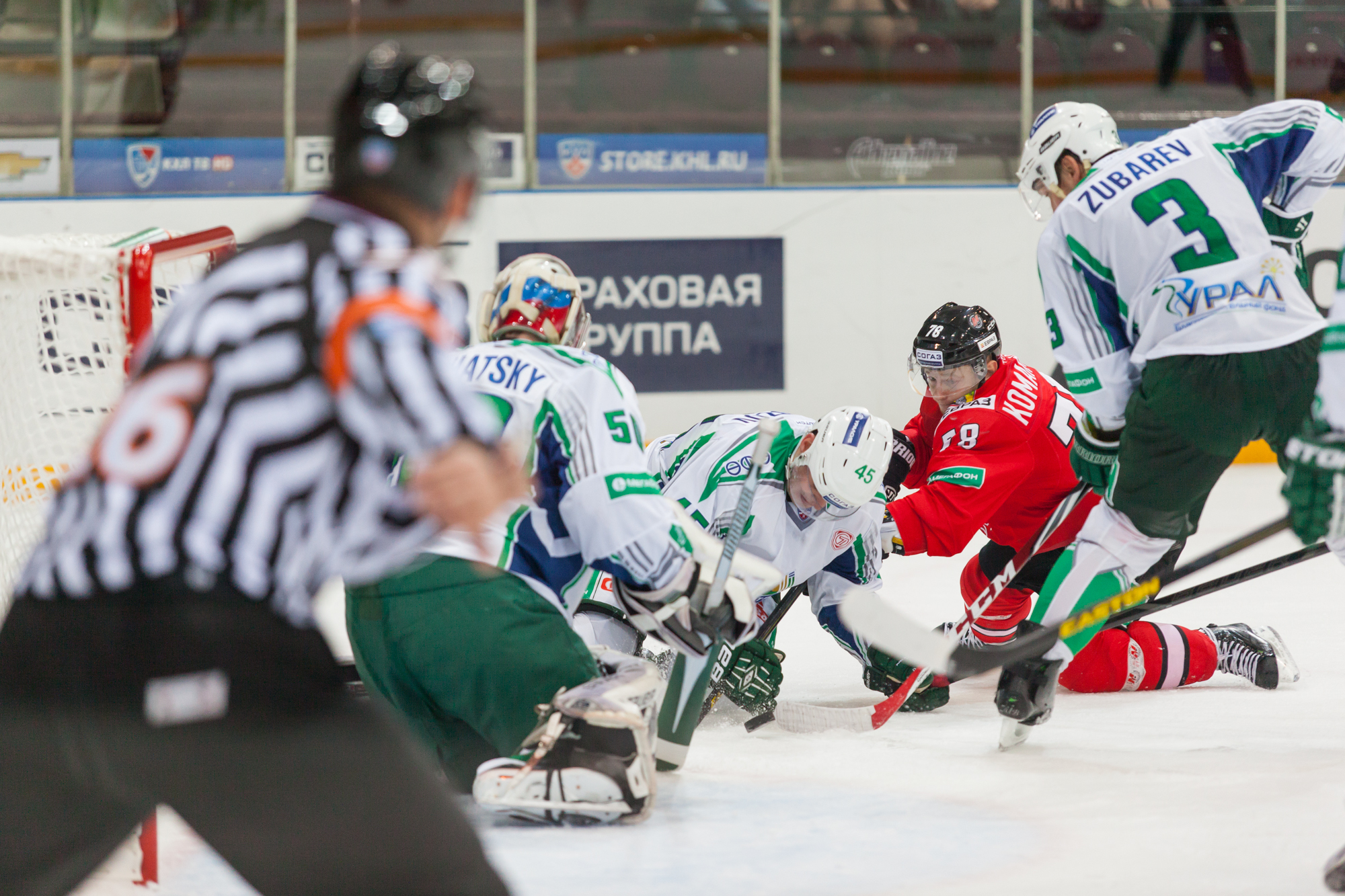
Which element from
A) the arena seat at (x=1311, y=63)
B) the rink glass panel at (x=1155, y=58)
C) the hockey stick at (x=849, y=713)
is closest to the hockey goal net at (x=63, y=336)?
the hockey stick at (x=849, y=713)

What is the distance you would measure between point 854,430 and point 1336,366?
110cm

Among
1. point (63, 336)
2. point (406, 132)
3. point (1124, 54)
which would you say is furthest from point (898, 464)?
point (1124, 54)

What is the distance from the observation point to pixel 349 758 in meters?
1.09

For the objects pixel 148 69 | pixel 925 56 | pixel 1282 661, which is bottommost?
pixel 1282 661

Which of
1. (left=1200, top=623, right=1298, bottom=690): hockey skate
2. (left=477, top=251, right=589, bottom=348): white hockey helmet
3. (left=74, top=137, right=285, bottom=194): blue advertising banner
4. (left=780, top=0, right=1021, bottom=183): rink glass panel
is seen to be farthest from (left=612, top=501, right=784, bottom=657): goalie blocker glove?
(left=780, top=0, right=1021, bottom=183): rink glass panel

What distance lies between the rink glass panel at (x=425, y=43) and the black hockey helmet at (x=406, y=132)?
218 inches

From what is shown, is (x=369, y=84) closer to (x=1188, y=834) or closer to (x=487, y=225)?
(x=1188, y=834)

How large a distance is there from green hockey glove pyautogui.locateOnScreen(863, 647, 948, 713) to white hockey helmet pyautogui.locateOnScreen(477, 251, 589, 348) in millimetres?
1115

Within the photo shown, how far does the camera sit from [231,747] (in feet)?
3.53

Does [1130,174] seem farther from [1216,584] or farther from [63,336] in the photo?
[63,336]

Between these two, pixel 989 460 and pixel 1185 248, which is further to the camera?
pixel 989 460

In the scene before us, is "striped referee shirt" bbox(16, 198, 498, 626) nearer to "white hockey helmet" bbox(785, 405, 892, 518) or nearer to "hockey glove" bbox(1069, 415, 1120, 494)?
"white hockey helmet" bbox(785, 405, 892, 518)

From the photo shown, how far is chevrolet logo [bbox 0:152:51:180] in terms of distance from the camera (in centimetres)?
630

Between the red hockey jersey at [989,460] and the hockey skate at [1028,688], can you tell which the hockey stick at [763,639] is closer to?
the red hockey jersey at [989,460]
